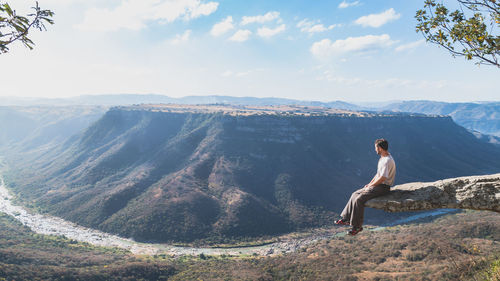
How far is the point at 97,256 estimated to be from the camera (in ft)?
202

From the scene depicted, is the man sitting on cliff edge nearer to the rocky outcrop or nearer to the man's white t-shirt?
the man's white t-shirt

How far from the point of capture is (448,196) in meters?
11.9

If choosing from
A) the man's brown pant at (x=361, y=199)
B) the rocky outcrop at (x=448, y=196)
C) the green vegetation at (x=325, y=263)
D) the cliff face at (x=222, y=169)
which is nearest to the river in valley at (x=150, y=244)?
the cliff face at (x=222, y=169)

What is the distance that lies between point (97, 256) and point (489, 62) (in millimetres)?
73967

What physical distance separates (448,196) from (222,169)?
99.0 meters

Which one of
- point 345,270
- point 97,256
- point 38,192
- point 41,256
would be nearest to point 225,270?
point 345,270

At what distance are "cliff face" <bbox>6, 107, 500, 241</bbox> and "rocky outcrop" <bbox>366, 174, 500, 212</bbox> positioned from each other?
7581 centimetres

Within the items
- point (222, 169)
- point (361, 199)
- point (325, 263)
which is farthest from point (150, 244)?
point (361, 199)

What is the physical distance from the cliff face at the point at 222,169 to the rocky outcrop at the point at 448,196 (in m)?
75.8

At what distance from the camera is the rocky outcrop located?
36.3 ft

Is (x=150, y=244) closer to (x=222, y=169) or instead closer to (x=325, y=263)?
(x=222, y=169)

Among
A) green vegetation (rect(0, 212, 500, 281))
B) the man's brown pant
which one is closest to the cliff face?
green vegetation (rect(0, 212, 500, 281))

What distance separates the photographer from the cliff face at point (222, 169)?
88.7m

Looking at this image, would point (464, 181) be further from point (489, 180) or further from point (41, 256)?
point (41, 256)
